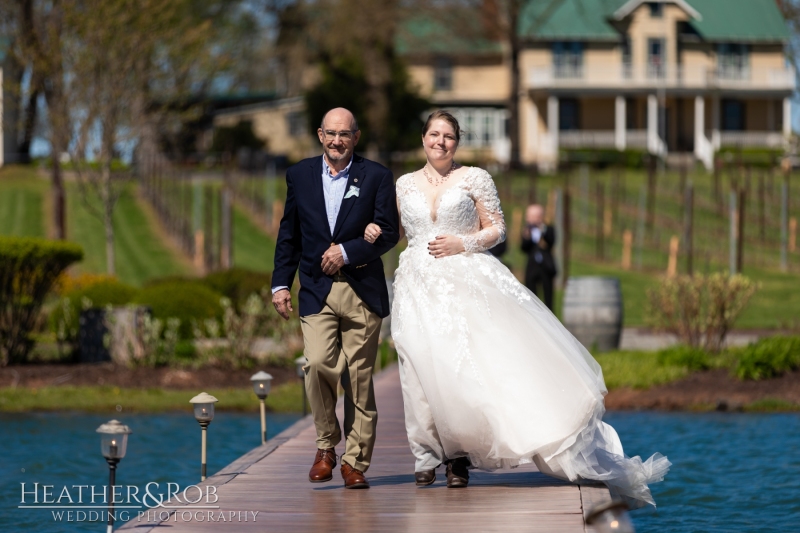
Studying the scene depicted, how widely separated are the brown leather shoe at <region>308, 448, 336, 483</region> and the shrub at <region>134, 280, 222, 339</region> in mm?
9749

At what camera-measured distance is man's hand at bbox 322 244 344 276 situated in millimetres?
7422

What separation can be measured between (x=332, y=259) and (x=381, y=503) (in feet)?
4.48

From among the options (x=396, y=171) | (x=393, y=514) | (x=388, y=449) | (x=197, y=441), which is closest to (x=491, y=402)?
(x=393, y=514)

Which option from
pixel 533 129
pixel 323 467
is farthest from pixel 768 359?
pixel 533 129

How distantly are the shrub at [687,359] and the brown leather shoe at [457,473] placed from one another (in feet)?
24.4

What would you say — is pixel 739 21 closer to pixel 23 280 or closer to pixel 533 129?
pixel 533 129

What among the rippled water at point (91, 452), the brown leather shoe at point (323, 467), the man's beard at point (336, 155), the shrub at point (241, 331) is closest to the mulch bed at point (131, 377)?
the shrub at point (241, 331)

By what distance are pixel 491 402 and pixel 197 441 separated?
555cm

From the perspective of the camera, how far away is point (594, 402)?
742 centimetres

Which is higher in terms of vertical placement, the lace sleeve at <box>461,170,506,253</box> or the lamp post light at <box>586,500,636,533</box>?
the lace sleeve at <box>461,170,506,253</box>

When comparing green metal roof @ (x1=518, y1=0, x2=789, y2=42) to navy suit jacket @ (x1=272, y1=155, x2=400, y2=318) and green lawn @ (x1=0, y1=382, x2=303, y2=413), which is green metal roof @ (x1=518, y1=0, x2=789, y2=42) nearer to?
green lawn @ (x1=0, y1=382, x2=303, y2=413)

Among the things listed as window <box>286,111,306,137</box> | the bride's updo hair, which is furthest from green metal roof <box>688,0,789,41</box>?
the bride's updo hair

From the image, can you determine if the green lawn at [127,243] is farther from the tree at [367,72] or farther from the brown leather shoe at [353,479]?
the brown leather shoe at [353,479]

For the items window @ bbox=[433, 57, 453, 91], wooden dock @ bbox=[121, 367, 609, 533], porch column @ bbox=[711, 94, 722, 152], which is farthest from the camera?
window @ bbox=[433, 57, 453, 91]
